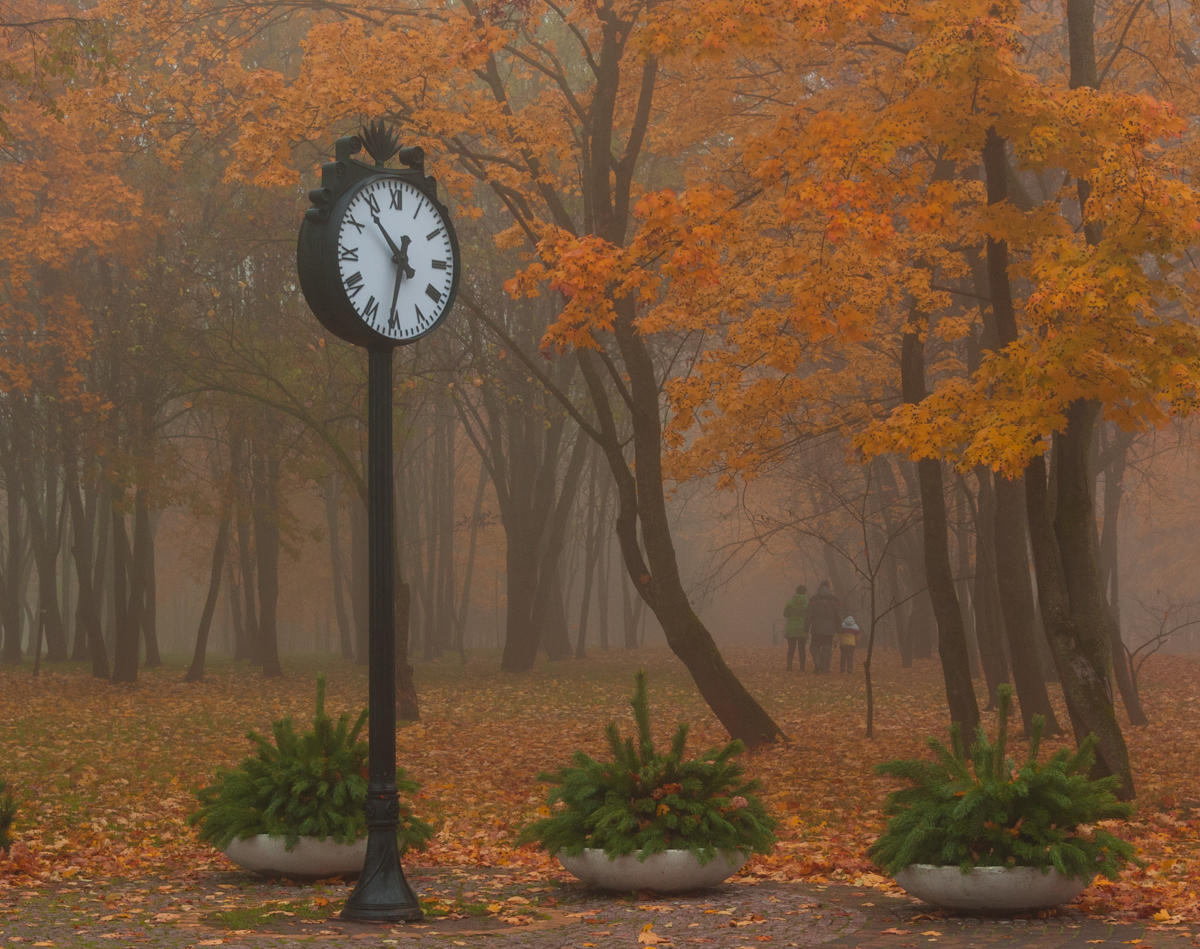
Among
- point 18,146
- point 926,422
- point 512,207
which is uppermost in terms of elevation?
point 18,146

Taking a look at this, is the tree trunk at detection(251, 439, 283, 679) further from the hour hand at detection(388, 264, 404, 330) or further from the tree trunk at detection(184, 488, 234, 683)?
the hour hand at detection(388, 264, 404, 330)

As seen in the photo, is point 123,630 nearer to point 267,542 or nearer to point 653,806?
point 267,542

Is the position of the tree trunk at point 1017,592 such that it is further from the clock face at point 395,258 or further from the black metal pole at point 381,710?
the black metal pole at point 381,710

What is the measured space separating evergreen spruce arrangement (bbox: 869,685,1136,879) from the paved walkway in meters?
0.30

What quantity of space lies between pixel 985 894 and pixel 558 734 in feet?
38.1

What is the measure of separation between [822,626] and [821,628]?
5 centimetres

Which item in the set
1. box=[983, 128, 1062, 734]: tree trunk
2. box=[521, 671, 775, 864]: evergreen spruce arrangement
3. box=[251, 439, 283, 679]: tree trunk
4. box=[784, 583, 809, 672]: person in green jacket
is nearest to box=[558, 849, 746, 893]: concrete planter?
box=[521, 671, 775, 864]: evergreen spruce arrangement

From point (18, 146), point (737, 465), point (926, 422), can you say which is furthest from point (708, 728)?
point (18, 146)

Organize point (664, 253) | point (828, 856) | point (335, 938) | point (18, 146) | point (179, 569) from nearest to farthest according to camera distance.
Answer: point (335, 938) < point (828, 856) < point (664, 253) < point (18, 146) < point (179, 569)

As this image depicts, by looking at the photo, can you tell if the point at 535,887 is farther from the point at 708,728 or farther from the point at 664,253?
the point at 708,728

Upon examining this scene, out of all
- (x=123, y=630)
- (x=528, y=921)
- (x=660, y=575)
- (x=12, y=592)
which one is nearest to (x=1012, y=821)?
(x=528, y=921)

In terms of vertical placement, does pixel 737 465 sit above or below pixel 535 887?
above

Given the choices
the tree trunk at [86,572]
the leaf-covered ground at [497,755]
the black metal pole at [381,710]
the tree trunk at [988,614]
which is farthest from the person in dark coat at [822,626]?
the black metal pole at [381,710]

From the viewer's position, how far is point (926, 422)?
11039 millimetres
